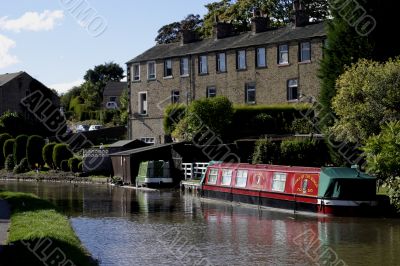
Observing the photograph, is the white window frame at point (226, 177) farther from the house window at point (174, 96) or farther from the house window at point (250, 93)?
the house window at point (174, 96)

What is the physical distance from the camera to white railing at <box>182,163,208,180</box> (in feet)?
156

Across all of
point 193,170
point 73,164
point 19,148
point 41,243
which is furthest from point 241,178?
point 19,148

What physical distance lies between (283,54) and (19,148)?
2884 cm

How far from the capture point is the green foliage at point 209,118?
4875cm

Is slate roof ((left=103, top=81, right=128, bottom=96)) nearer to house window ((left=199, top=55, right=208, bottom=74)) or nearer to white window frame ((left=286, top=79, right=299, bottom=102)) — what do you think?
house window ((left=199, top=55, right=208, bottom=74))

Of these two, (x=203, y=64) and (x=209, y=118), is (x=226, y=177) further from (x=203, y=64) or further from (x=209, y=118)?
(x=203, y=64)

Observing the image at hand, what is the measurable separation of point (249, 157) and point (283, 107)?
604 centimetres

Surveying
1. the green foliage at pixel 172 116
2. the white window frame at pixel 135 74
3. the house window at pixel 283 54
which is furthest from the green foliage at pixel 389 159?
the white window frame at pixel 135 74

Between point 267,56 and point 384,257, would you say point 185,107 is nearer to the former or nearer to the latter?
point 267,56

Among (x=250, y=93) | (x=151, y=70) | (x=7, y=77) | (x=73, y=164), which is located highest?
(x=7, y=77)

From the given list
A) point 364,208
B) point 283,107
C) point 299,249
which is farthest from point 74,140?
point 299,249

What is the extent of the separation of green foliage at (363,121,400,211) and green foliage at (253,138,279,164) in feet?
44.8

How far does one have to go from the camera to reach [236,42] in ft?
186

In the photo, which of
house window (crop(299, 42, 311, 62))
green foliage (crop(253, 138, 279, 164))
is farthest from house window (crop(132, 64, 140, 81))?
→ green foliage (crop(253, 138, 279, 164))
